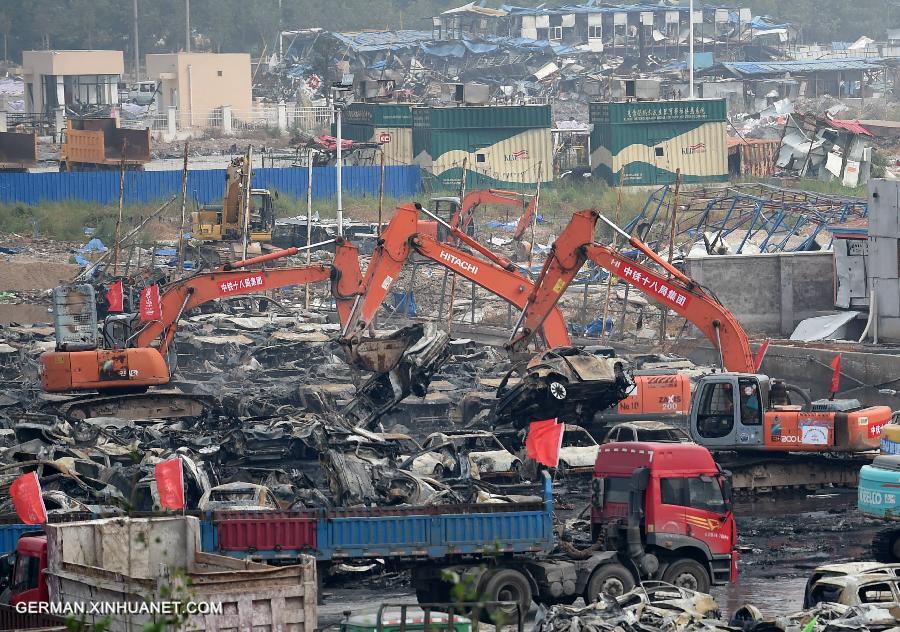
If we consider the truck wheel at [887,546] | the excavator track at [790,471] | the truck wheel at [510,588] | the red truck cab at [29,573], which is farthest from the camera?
the excavator track at [790,471]

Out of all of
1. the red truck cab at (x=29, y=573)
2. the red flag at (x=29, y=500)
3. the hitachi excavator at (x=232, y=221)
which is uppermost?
the hitachi excavator at (x=232, y=221)

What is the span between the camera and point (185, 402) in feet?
111

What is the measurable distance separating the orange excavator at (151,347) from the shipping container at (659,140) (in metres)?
A: 34.7

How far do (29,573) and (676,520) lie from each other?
7773 millimetres

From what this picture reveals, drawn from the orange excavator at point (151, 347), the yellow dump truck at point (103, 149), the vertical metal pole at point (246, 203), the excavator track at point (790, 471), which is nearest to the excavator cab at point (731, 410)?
the excavator track at point (790, 471)

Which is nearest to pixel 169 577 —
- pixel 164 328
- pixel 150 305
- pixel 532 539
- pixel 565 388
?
pixel 532 539

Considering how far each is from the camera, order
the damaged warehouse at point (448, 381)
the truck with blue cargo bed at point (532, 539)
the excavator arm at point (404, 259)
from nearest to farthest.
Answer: the damaged warehouse at point (448, 381), the truck with blue cargo bed at point (532, 539), the excavator arm at point (404, 259)

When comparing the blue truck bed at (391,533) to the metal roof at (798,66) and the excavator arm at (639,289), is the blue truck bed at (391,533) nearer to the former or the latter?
the excavator arm at (639,289)

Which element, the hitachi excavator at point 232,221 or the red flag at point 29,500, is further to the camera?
the hitachi excavator at point 232,221

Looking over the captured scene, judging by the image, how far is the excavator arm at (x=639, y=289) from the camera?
98.4 feet

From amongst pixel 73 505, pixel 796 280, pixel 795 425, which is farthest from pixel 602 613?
pixel 796 280

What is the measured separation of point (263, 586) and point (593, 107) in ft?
183

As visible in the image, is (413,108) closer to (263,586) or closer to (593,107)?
(593,107)

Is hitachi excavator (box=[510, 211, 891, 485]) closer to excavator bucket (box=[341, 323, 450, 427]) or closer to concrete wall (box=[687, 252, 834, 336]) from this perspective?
excavator bucket (box=[341, 323, 450, 427])
